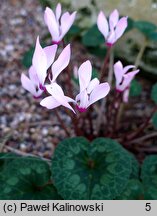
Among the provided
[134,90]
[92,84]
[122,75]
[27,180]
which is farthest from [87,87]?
[134,90]

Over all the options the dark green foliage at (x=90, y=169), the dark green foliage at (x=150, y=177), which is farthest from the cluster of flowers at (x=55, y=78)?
the dark green foliage at (x=150, y=177)

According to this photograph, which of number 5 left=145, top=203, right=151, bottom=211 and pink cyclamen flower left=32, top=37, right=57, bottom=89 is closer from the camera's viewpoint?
pink cyclamen flower left=32, top=37, right=57, bottom=89

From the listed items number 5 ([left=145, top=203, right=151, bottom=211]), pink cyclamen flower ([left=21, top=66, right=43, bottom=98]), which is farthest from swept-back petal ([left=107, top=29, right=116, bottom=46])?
number 5 ([left=145, top=203, right=151, bottom=211])

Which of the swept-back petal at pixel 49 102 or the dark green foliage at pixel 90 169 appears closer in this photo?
the swept-back petal at pixel 49 102

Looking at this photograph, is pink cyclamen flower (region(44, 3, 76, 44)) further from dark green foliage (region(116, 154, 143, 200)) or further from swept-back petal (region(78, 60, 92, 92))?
dark green foliage (region(116, 154, 143, 200))

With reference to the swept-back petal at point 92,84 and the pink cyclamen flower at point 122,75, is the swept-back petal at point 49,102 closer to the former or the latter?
the swept-back petal at point 92,84

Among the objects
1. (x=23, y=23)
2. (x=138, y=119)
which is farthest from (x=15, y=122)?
(x=23, y=23)

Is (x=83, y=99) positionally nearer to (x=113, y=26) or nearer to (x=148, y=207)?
(x=113, y=26)
